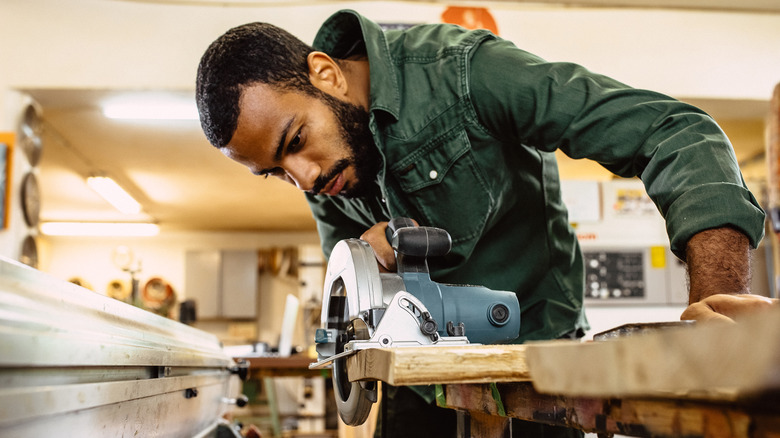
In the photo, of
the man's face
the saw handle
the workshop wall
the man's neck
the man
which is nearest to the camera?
the saw handle

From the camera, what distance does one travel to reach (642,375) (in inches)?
13.4

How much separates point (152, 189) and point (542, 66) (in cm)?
645

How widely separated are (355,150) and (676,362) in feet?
3.34

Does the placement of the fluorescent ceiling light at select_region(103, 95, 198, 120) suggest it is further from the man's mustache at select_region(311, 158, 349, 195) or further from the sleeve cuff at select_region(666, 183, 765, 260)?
the sleeve cuff at select_region(666, 183, 765, 260)

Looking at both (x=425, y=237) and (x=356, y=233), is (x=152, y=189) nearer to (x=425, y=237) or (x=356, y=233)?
(x=356, y=233)

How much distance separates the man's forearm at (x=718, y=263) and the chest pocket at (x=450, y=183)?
18.1 inches

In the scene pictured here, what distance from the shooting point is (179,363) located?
1.17 metres

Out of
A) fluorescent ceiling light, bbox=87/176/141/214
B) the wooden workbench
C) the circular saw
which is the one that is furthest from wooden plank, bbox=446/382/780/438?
fluorescent ceiling light, bbox=87/176/141/214

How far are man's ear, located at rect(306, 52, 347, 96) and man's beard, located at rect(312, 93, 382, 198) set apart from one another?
0.11 feet

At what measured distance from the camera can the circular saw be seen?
0.80m

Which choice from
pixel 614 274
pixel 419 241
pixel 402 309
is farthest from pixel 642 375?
pixel 614 274

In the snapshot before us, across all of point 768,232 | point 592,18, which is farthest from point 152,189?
point 768,232

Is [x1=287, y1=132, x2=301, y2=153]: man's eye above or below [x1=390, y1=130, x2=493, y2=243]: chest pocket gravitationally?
above

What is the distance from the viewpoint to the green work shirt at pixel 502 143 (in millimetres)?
1000
